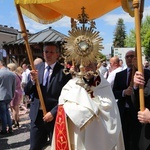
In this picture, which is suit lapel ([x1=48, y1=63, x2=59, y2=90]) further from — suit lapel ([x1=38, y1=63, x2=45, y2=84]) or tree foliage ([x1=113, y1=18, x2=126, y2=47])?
tree foliage ([x1=113, y1=18, x2=126, y2=47])

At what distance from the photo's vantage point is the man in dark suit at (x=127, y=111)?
359cm

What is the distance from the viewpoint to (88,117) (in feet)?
9.50

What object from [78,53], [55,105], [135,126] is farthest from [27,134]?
[78,53]

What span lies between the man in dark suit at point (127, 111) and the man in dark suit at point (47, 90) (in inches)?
33.4

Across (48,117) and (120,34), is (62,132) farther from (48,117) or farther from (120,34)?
(120,34)

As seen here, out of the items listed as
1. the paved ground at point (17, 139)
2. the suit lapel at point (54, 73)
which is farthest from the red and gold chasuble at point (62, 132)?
the paved ground at point (17, 139)

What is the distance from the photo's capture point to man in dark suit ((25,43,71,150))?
3787 millimetres

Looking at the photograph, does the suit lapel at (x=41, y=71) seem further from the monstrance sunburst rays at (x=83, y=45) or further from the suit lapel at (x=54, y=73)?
the monstrance sunburst rays at (x=83, y=45)

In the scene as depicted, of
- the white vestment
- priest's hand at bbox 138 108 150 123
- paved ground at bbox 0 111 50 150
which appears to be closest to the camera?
priest's hand at bbox 138 108 150 123

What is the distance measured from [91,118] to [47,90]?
A: 3.54ft

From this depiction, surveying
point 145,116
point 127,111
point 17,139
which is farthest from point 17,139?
point 145,116

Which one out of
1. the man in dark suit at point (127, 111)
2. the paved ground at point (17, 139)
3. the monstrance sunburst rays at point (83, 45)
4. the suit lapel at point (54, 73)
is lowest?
the paved ground at point (17, 139)

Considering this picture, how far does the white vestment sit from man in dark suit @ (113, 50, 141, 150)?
18.2 inches

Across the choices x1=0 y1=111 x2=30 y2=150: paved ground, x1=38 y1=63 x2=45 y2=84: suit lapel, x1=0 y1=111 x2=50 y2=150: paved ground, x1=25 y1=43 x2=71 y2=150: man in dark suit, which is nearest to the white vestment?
x1=25 y1=43 x2=71 y2=150: man in dark suit
